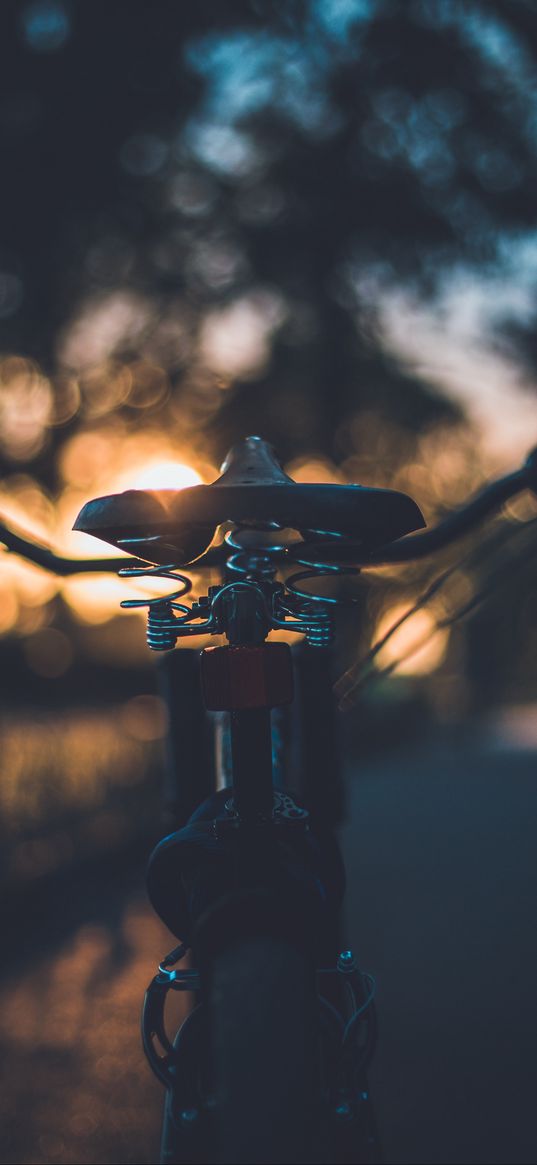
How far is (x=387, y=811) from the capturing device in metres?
4.12

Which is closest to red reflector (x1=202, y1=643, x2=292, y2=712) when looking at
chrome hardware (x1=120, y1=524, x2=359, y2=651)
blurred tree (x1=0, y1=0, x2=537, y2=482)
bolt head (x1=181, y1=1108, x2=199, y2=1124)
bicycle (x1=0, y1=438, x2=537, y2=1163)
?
bicycle (x1=0, y1=438, x2=537, y2=1163)

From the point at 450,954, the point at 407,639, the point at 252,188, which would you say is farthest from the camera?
the point at 252,188

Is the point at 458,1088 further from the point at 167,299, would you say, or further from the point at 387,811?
the point at 167,299

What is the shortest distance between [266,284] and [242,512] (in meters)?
6.63

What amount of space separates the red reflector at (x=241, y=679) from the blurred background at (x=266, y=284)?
9.49 feet

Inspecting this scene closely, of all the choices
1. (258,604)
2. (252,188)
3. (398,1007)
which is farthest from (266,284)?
(258,604)

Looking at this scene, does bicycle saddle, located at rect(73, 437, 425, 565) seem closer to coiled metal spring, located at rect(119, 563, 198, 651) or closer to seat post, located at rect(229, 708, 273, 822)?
coiled metal spring, located at rect(119, 563, 198, 651)

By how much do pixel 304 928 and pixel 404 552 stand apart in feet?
2.52

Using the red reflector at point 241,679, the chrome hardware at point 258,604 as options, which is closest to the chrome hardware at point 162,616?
the chrome hardware at point 258,604

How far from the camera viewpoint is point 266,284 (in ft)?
23.2

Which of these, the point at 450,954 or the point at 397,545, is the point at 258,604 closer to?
the point at 397,545

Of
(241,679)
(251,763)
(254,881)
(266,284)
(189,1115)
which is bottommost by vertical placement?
(189,1115)

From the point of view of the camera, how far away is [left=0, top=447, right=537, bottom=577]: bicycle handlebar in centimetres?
143

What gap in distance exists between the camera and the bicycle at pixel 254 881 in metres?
0.87
